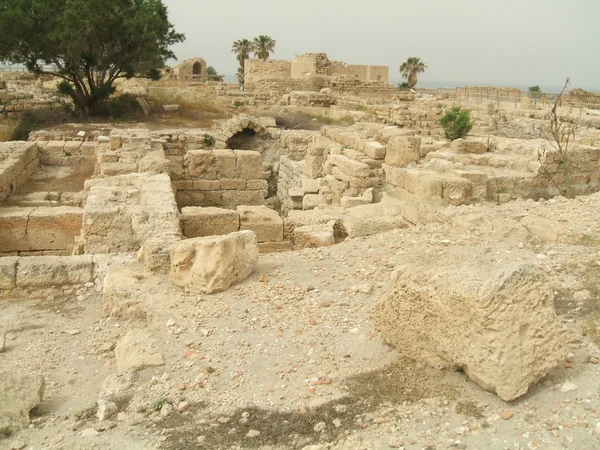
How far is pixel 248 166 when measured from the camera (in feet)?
36.4

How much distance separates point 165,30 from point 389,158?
15.8 m

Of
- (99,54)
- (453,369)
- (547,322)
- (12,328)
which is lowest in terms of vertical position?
(12,328)

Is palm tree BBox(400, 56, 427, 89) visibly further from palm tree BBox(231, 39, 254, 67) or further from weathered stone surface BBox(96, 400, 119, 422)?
weathered stone surface BBox(96, 400, 119, 422)

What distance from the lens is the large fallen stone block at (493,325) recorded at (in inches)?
116

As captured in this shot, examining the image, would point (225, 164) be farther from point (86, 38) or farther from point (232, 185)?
point (86, 38)

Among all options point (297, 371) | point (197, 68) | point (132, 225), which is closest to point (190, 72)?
point (197, 68)

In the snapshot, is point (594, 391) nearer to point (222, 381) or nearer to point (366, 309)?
point (366, 309)

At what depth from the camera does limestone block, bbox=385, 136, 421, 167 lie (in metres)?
9.09

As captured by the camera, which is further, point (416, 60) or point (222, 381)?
point (416, 60)

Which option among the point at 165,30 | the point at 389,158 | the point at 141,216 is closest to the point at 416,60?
the point at 165,30

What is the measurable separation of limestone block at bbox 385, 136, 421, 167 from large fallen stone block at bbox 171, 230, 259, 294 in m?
4.85

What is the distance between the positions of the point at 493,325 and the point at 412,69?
166 feet

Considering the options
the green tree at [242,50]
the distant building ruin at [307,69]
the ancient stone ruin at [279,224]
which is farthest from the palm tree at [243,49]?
the ancient stone ruin at [279,224]

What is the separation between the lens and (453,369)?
3.31 m
